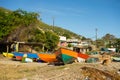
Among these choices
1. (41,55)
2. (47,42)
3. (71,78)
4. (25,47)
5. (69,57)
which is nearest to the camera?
(71,78)

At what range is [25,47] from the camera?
48.8m

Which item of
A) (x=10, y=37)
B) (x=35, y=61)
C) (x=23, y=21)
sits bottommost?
(x=35, y=61)

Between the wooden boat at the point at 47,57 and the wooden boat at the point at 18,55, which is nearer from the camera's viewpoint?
the wooden boat at the point at 47,57

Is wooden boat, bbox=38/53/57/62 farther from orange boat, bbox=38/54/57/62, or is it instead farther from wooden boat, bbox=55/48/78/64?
wooden boat, bbox=55/48/78/64

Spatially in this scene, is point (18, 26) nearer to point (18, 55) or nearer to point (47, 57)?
point (18, 55)

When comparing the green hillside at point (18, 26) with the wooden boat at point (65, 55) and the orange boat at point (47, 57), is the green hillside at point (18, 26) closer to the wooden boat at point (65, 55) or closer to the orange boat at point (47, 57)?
the orange boat at point (47, 57)

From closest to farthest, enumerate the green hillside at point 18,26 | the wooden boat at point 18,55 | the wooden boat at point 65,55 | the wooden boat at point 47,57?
the wooden boat at point 65,55, the wooden boat at point 47,57, the wooden boat at point 18,55, the green hillside at point 18,26

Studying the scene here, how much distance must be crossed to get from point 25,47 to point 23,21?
6223 millimetres

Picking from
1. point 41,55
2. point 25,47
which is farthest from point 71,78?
point 25,47

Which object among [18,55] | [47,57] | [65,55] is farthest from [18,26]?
[65,55]

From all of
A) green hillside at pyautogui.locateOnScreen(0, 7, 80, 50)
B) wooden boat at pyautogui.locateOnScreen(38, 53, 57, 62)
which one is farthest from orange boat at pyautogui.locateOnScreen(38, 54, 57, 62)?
green hillside at pyautogui.locateOnScreen(0, 7, 80, 50)

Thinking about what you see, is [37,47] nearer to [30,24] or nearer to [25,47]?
[25,47]

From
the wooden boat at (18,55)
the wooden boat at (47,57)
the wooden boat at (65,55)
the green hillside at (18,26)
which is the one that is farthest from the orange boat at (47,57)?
the green hillside at (18,26)

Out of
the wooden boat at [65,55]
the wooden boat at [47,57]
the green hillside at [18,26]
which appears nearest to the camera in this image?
the wooden boat at [65,55]
